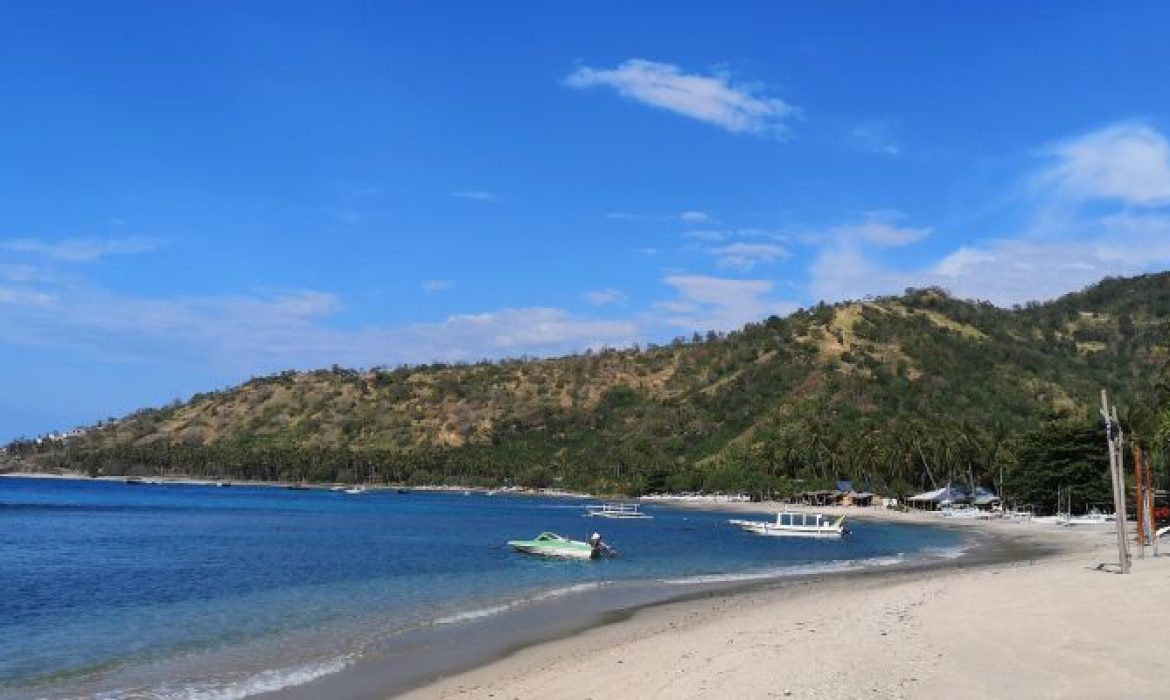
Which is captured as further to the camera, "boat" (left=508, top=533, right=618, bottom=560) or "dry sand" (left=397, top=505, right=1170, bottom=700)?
"boat" (left=508, top=533, right=618, bottom=560)

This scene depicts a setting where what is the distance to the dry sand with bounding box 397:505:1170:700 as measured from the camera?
14070 millimetres

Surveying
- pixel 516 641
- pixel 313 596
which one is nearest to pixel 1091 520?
pixel 313 596

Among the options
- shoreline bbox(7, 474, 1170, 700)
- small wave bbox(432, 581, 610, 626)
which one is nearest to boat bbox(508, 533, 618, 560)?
small wave bbox(432, 581, 610, 626)

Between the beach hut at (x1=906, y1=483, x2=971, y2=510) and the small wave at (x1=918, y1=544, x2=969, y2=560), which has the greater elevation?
the beach hut at (x1=906, y1=483, x2=971, y2=510)

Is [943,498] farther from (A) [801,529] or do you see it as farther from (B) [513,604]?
(B) [513,604]

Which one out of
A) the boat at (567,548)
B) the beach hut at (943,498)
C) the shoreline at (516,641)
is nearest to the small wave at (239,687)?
the shoreline at (516,641)

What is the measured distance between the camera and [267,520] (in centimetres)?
9819

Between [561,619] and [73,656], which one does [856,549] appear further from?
[73,656]

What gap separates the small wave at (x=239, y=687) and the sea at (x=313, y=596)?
2.2 inches

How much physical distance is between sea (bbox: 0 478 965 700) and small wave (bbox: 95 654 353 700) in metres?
0.06

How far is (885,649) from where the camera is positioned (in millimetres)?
17594

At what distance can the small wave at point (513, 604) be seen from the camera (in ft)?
91.0

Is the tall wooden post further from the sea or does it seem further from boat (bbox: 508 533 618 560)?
boat (bbox: 508 533 618 560)

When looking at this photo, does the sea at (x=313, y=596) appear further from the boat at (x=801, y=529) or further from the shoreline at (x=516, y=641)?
the boat at (x=801, y=529)
